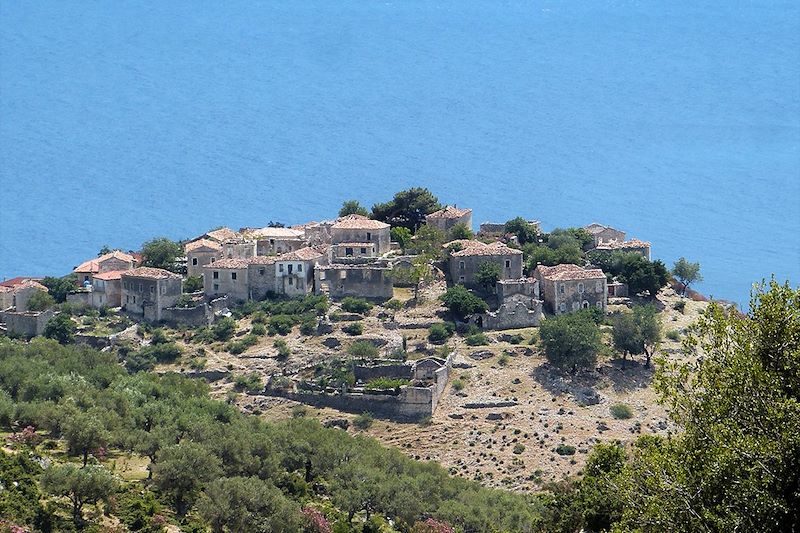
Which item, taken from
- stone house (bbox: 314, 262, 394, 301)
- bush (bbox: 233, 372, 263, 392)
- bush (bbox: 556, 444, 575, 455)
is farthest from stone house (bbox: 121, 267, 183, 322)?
bush (bbox: 556, 444, 575, 455)

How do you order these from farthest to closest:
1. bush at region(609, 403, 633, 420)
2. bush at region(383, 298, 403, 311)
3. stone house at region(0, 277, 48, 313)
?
stone house at region(0, 277, 48, 313), bush at region(383, 298, 403, 311), bush at region(609, 403, 633, 420)

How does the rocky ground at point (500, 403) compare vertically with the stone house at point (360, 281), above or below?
below

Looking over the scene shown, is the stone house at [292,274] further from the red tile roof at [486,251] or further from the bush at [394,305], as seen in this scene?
the red tile roof at [486,251]

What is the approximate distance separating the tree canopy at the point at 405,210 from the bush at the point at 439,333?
13.8m

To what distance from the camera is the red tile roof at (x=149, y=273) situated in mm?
66438

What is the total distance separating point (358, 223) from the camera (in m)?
72.1

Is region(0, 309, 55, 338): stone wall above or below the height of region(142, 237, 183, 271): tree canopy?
below

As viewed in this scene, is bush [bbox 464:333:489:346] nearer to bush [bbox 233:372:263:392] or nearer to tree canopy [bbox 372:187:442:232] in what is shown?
bush [bbox 233:372:263:392]

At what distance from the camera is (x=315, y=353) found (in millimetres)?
62188

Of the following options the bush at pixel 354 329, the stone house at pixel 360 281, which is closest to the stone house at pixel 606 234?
the stone house at pixel 360 281

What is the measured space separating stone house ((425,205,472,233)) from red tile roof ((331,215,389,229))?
93.5 inches

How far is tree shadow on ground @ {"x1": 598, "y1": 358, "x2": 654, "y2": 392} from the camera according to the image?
60.3 metres

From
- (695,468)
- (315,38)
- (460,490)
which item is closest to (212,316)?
(460,490)

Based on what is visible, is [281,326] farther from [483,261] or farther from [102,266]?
[102,266]
